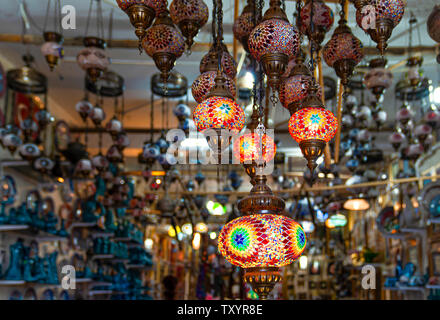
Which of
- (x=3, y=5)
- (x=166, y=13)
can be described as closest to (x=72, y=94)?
(x=3, y=5)

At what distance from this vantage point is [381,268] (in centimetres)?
1042

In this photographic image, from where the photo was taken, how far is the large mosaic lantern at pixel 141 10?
1768mm

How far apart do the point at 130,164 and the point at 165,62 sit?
9306mm

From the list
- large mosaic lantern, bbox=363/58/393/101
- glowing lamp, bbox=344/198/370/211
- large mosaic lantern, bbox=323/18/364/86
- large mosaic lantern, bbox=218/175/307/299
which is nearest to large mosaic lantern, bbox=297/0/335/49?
large mosaic lantern, bbox=323/18/364/86

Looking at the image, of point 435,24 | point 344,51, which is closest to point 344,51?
point 344,51

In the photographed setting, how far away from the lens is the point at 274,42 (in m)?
1.74

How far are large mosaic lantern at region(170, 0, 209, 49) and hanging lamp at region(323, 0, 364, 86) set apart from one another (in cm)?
51

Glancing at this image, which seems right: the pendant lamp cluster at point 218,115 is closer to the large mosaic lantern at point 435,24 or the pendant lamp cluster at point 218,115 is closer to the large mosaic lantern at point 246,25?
the large mosaic lantern at point 246,25

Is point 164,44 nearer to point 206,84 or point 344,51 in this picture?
point 206,84

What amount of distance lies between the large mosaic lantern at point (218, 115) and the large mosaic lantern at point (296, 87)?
312mm

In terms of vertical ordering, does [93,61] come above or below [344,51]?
above

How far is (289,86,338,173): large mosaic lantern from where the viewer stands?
1765mm

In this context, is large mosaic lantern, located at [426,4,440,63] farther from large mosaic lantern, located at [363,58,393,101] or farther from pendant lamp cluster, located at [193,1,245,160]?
pendant lamp cluster, located at [193,1,245,160]
